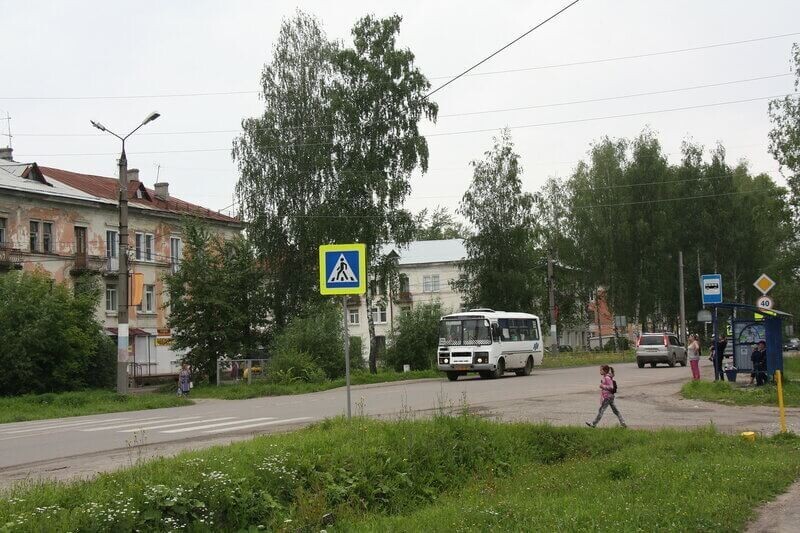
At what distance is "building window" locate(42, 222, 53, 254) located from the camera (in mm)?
50250

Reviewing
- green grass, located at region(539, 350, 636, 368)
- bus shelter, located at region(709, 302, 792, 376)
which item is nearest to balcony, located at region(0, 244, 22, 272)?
green grass, located at region(539, 350, 636, 368)

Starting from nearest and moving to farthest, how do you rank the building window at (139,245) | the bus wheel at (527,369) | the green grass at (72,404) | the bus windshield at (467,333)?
the green grass at (72,404) → the bus windshield at (467,333) → the bus wheel at (527,369) → the building window at (139,245)

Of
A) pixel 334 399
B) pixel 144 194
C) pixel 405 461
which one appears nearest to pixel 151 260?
pixel 144 194

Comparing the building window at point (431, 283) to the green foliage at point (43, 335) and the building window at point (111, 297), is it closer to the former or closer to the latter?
the building window at point (111, 297)

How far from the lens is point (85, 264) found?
52.1 m

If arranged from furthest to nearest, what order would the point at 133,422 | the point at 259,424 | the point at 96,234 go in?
the point at 96,234, the point at 133,422, the point at 259,424

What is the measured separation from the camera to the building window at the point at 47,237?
50250 mm

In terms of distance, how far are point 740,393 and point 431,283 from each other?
69156 millimetres

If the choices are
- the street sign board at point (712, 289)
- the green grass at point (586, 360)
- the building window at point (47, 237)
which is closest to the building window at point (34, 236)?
the building window at point (47, 237)

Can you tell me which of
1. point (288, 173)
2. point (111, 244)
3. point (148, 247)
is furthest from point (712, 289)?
point (148, 247)

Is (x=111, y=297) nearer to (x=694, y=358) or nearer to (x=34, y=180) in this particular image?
(x=34, y=180)

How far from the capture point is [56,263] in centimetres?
5075

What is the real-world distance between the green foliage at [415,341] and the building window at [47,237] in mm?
19757

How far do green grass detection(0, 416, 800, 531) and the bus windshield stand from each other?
24.7 meters
